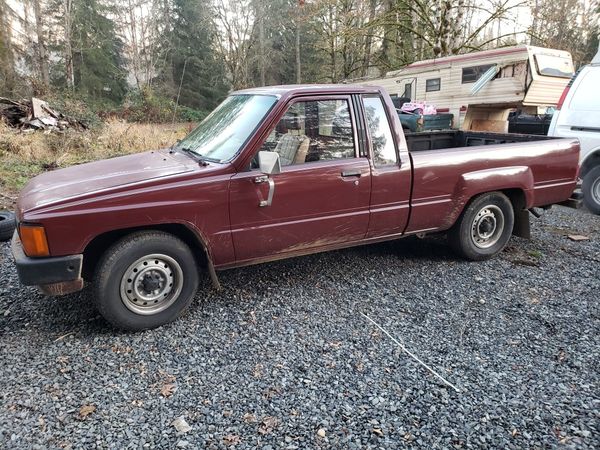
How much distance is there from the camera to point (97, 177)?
10.7ft

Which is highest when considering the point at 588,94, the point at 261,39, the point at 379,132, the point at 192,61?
the point at 261,39

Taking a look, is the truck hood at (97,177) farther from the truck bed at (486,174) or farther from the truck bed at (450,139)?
the truck bed at (450,139)

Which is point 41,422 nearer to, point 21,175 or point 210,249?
point 210,249

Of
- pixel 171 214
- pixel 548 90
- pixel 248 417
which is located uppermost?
pixel 548 90

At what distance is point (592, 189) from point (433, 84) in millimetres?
8541

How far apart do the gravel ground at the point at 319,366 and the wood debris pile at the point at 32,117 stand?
9241 mm

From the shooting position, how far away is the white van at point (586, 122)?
6625mm

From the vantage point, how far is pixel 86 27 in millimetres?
26781

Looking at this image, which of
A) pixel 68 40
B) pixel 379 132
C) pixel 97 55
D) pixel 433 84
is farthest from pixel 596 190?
pixel 97 55

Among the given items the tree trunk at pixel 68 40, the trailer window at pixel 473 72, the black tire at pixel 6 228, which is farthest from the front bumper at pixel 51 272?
the tree trunk at pixel 68 40

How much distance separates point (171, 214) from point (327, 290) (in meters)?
1.59

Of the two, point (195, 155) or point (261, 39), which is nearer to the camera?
point (195, 155)

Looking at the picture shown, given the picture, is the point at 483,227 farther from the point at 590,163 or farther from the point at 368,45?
the point at 368,45

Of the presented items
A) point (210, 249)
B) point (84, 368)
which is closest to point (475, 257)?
point (210, 249)
